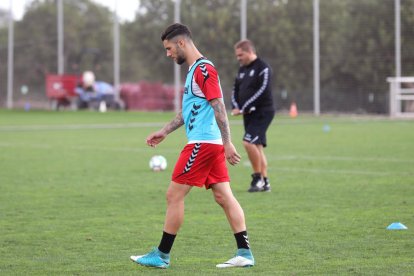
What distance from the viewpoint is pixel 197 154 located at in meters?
7.59

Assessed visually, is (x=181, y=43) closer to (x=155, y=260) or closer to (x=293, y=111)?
(x=155, y=260)

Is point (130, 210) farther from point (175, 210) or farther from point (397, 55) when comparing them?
point (397, 55)

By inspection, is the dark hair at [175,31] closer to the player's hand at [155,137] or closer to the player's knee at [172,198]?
the player's hand at [155,137]

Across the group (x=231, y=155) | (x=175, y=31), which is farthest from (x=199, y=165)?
(x=175, y=31)

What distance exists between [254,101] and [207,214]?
10.4ft

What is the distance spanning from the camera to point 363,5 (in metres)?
45.8

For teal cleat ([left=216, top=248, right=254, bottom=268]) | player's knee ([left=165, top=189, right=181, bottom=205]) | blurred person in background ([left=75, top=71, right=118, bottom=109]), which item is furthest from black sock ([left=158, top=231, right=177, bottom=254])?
blurred person in background ([left=75, top=71, right=118, bottom=109])

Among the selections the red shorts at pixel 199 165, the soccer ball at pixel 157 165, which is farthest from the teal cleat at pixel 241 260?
the soccer ball at pixel 157 165

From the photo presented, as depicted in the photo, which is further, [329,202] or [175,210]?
[329,202]

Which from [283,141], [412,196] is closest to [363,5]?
[283,141]

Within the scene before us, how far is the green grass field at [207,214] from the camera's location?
7.85 m

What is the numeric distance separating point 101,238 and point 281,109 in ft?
123

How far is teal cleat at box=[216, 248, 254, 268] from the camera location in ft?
24.9

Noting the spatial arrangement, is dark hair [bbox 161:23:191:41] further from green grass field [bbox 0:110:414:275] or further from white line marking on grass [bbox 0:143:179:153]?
white line marking on grass [bbox 0:143:179:153]
